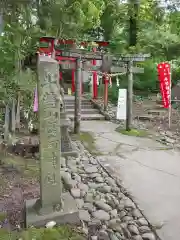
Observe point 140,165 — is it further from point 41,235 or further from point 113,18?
point 113,18

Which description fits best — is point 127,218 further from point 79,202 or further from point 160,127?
point 160,127

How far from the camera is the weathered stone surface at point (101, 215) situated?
3320mm

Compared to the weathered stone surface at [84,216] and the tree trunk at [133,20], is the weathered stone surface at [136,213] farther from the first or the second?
the tree trunk at [133,20]

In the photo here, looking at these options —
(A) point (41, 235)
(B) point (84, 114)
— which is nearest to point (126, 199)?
(A) point (41, 235)

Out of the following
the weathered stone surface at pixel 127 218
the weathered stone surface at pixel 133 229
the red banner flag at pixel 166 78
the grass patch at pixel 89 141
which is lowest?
the weathered stone surface at pixel 133 229

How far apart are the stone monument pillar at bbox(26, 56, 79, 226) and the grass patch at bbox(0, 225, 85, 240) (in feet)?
0.39

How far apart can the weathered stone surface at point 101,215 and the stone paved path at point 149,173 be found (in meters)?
0.52

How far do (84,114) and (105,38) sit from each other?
28.7 feet

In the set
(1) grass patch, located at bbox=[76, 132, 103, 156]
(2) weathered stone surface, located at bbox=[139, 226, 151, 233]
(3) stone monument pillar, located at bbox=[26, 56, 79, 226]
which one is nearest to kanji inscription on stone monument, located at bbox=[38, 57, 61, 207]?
(3) stone monument pillar, located at bbox=[26, 56, 79, 226]

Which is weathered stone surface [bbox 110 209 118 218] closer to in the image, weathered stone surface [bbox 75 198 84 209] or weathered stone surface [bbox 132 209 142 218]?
weathered stone surface [bbox 132 209 142 218]

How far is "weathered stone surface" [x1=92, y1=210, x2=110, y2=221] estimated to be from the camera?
3.32 metres

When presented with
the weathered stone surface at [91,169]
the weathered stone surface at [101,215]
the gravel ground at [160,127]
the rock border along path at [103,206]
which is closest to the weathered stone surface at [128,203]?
the rock border along path at [103,206]

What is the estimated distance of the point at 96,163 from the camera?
17.7 feet

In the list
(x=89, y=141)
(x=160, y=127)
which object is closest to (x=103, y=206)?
(x=89, y=141)
